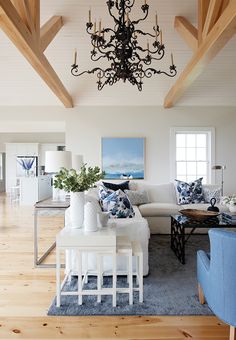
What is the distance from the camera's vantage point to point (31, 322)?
2303 millimetres

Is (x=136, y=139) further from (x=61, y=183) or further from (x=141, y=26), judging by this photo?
(x=61, y=183)

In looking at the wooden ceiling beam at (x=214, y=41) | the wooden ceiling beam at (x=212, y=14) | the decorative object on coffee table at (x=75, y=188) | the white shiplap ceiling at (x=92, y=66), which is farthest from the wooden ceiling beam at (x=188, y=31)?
the decorative object on coffee table at (x=75, y=188)

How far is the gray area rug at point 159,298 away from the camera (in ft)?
8.02

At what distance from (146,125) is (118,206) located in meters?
3.74

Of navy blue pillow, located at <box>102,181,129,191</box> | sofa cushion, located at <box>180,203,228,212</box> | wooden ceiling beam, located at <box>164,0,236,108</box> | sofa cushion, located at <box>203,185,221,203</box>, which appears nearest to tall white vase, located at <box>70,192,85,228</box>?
wooden ceiling beam, located at <box>164,0,236,108</box>

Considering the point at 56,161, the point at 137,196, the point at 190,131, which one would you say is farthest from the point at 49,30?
the point at 190,131

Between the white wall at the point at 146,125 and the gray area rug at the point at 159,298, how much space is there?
3720 mm

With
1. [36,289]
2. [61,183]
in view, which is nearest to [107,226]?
[61,183]

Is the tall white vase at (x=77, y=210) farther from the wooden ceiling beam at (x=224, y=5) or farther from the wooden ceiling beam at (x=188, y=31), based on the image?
the wooden ceiling beam at (x=188, y=31)

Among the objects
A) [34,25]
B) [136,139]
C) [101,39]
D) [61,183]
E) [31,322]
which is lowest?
[31,322]

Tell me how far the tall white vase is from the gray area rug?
74 cm

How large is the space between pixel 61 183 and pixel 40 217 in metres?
4.23

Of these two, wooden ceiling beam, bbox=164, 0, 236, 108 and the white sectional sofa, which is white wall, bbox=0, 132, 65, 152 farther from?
wooden ceiling beam, bbox=164, 0, 236, 108

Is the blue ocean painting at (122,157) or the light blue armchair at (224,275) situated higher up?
the blue ocean painting at (122,157)
